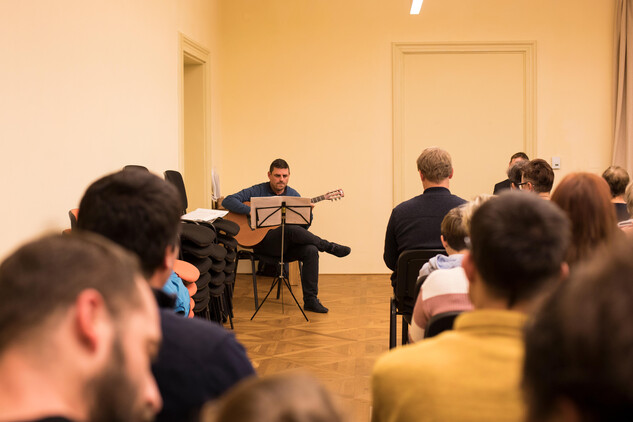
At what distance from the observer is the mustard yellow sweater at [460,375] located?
125 centimetres

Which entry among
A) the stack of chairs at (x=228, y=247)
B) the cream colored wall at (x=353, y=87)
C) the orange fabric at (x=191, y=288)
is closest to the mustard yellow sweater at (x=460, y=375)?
the orange fabric at (x=191, y=288)

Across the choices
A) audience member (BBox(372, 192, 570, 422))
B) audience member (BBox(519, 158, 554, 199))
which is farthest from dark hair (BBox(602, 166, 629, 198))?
audience member (BBox(372, 192, 570, 422))

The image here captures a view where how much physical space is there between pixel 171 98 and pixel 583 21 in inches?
201

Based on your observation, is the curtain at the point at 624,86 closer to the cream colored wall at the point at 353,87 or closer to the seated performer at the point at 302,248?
the cream colored wall at the point at 353,87

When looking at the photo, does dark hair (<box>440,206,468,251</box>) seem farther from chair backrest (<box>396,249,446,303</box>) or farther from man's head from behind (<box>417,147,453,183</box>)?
man's head from behind (<box>417,147,453,183</box>)

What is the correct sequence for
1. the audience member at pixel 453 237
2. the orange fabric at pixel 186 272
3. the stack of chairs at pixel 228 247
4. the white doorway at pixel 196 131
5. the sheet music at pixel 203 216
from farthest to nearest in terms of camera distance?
the white doorway at pixel 196 131 → the stack of chairs at pixel 228 247 → the sheet music at pixel 203 216 → the orange fabric at pixel 186 272 → the audience member at pixel 453 237

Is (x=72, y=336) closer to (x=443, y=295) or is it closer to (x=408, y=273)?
(x=443, y=295)

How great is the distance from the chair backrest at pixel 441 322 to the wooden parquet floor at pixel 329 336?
1193 mm

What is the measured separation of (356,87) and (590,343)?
7.91 metres

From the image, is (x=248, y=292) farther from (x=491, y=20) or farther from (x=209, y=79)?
(x=491, y=20)

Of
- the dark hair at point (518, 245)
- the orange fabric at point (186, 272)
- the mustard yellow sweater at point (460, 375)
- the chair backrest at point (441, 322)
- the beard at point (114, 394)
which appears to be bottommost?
the orange fabric at point (186, 272)

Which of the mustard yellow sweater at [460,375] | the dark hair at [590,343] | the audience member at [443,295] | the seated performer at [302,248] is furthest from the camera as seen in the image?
the seated performer at [302,248]

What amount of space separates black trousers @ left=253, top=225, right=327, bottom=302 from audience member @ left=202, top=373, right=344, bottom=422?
562cm

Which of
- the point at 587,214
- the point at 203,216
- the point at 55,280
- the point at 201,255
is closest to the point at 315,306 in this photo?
the point at 203,216
